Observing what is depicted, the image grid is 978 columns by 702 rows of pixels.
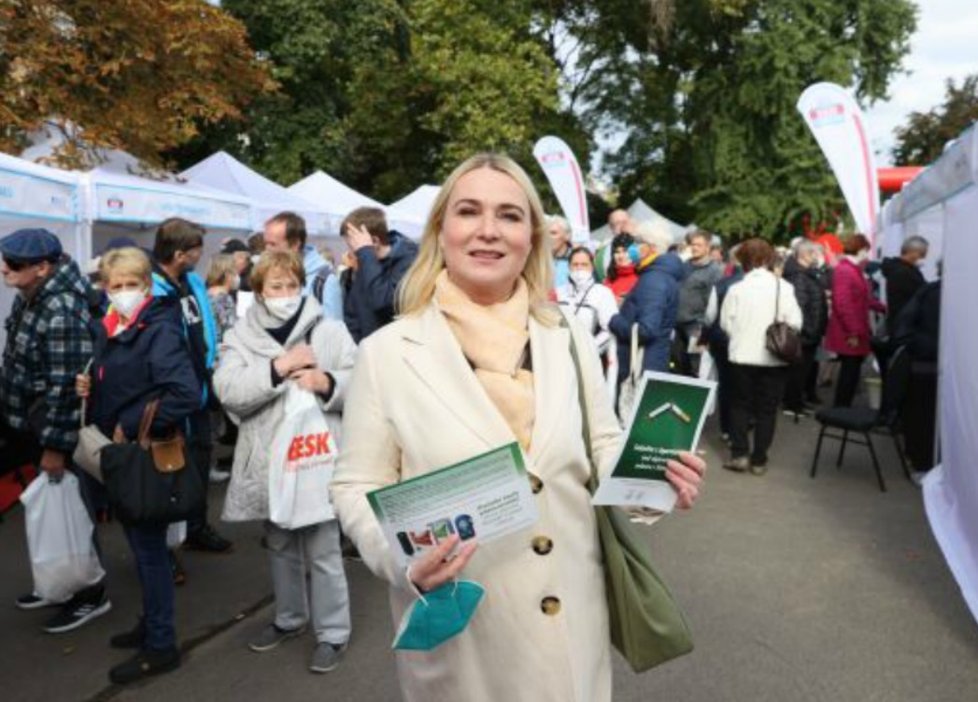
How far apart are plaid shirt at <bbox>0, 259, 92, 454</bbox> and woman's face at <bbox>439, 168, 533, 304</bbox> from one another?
2.70 metres

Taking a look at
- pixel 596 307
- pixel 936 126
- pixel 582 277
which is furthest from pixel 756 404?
pixel 936 126

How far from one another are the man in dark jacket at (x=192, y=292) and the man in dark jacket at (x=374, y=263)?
0.86 metres

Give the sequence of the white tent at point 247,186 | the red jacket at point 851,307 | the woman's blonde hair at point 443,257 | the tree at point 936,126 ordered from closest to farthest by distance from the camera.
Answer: the woman's blonde hair at point 443,257
the red jacket at point 851,307
the white tent at point 247,186
the tree at point 936,126

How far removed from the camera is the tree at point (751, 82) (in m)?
24.3

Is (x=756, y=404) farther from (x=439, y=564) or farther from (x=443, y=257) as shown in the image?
(x=439, y=564)

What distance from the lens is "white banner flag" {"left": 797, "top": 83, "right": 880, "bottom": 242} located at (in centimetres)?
1284

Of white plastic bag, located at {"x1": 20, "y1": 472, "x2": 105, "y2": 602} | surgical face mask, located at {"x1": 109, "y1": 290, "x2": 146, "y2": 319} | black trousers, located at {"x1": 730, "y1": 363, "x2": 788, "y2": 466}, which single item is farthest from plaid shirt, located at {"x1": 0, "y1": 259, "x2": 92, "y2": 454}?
black trousers, located at {"x1": 730, "y1": 363, "x2": 788, "y2": 466}

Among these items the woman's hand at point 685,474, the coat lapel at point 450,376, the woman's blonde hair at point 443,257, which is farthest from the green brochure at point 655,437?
the woman's blonde hair at point 443,257

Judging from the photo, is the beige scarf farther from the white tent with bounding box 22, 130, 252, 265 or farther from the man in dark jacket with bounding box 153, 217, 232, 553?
the white tent with bounding box 22, 130, 252, 265

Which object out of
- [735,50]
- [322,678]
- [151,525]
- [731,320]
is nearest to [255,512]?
[151,525]

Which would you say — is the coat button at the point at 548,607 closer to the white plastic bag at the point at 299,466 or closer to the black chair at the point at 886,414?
the white plastic bag at the point at 299,466

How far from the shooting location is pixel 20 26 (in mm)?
9000

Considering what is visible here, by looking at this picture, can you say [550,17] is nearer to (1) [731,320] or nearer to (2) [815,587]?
(1) [731,320]

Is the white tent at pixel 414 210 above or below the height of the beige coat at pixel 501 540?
above
